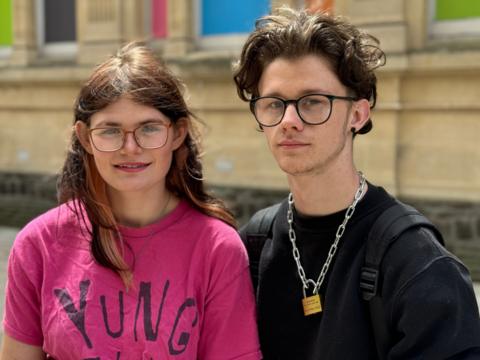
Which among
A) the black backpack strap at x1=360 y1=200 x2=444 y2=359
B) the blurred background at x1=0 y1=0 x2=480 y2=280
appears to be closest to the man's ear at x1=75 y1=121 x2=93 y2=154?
the black backpack strap at x1=360 y1=200 x2=444 y2=359

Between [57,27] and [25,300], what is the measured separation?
26.1 ft

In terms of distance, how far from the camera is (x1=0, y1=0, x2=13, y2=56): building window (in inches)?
364

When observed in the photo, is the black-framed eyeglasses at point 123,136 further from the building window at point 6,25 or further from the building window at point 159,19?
the building window at point 6,25

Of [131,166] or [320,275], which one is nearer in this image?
[320,275]

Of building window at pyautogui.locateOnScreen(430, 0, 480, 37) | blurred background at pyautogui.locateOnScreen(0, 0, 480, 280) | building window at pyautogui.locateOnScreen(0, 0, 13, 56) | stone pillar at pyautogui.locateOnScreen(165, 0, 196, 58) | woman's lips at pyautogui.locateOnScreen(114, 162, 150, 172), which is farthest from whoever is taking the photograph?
building window at pyautogui.locateOnScreen(0, 0, 13, 56)

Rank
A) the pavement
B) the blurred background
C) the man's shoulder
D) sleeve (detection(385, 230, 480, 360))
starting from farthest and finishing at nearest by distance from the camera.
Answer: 1. the blurred background
2. the pavement
3. the man's shoulder
4. sleeve (detection(385, 230, 480, 360))

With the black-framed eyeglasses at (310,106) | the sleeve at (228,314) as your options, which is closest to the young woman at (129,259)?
the sleeve at (228,314)

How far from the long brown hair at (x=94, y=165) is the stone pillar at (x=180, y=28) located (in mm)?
5761

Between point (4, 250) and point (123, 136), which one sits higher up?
point (123, 136)

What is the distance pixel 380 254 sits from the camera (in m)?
1.47

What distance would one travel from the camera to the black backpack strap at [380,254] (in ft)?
4.73

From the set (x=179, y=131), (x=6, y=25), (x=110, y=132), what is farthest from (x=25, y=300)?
(x=6, y=25)

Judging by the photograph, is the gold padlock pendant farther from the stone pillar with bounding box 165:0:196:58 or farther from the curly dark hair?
the stone pillar with bounding box 165:0:196:58

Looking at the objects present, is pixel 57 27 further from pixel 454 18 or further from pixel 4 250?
pixel 454 18
